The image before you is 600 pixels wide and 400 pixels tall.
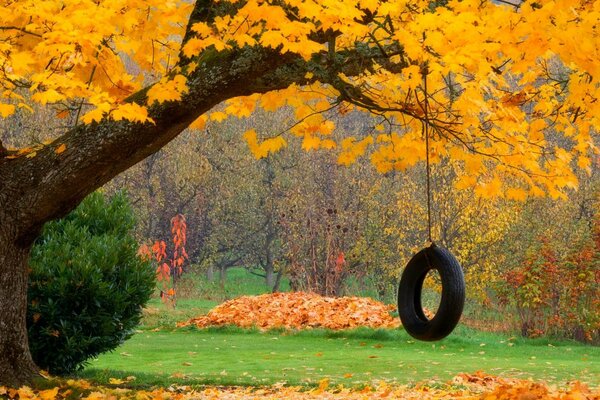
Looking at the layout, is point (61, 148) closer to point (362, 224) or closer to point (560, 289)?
point (560, 289)

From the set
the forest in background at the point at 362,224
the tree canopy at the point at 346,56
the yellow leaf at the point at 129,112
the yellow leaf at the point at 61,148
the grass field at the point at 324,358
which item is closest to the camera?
the tree canopy at the point at 346,56

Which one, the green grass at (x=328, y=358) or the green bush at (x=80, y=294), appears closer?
the green bush at (x=80, y=294)

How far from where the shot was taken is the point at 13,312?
287 inches

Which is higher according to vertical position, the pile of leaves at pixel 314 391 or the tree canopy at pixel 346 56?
the tree canopy at pixel 346 56

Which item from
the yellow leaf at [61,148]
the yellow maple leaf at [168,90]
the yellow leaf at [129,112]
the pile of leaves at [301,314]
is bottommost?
the pile of leaves at [301,314]

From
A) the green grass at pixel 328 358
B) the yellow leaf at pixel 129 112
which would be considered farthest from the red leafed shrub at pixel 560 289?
the yellow leaf at pixel 129 112

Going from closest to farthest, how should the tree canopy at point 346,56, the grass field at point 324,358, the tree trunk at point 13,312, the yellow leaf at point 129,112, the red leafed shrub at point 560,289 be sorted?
1. the tree canopy at point 346,56
2. the yellow leaf at point 129,112
3. the tree trunk at point 13,312
4. the grass field at point 324,358
5. the red leafed shrub at point 560,289

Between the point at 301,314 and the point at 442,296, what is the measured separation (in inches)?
374

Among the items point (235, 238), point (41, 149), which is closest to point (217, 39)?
point (41, 149)

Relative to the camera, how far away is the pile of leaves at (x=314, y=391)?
6770 mm

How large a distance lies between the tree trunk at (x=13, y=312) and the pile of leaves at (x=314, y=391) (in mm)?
253

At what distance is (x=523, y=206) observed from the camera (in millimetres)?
19781

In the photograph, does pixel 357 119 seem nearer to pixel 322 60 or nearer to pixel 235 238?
pixel 235 238

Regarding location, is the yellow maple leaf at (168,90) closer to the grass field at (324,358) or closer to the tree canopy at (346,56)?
the tree canopy at (346,56)
